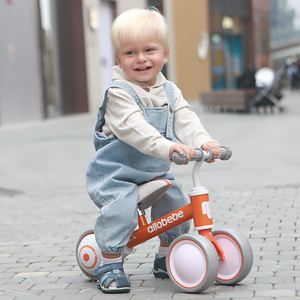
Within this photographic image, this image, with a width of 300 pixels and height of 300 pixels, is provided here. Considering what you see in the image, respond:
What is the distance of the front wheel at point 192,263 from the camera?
9.93 ft

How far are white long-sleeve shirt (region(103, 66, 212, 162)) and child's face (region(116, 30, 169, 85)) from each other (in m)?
0.06

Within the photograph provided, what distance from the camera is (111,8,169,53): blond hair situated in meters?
3.13

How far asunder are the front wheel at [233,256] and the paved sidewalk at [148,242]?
0.06 metres

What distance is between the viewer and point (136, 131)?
3.10m

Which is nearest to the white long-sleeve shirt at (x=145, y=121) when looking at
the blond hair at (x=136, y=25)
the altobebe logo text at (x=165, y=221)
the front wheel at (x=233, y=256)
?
the blond hair at (x=136, y=25)

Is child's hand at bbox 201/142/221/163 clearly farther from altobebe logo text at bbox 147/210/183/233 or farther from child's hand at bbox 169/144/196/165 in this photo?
altobebe logo text at bbox 147/210/183/233

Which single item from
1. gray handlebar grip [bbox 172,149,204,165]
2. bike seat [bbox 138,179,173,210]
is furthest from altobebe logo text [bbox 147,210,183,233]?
gray handlebar grip [bbox 172,149,204,165]

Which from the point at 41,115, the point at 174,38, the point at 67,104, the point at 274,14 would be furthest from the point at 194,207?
the point at 274,14

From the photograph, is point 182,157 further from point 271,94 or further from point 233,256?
point 271,94

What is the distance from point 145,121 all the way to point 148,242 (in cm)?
145

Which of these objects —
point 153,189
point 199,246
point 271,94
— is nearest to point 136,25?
point 153,189

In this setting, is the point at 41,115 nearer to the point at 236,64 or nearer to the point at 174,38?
the point at 174,38

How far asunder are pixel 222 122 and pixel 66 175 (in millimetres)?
8357

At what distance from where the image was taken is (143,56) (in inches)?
125
